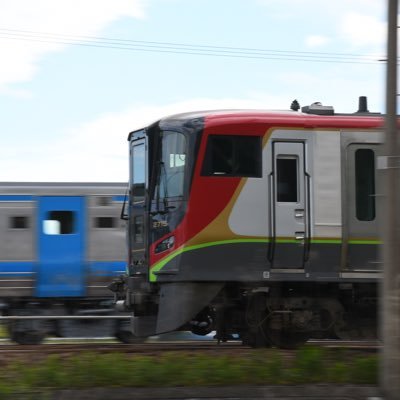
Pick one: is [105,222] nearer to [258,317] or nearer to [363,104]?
[258,317]

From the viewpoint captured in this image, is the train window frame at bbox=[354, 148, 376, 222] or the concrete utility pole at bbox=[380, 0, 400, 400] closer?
the concrete utility pole at bbox=[380, 0, 400, 400]

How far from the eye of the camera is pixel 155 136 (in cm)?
1121

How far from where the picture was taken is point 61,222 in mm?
16031

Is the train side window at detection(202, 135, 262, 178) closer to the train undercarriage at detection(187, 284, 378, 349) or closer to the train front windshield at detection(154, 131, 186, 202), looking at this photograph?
the train front windshield at detection(154, 131, 186, 202)

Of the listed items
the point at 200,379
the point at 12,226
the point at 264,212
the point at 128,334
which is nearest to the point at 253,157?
the point at 264,212

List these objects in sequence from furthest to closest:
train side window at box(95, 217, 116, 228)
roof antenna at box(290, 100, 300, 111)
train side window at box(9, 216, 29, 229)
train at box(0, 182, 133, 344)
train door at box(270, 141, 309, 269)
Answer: train side window at box(95, 217, 116, 228) → train side window at box(9, 216, 29, 229) → train at box(0, 182, 133, 344) → roof antenna at box(290, 100, 300, 111) → train door at box(270, 141, 309, 269)

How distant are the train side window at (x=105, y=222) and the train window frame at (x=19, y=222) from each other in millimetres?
1416

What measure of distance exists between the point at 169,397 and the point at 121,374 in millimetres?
577

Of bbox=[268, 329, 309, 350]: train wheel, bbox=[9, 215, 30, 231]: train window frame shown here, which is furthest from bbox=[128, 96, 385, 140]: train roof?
bbox=[9, 215, 30, 231]: train window frame

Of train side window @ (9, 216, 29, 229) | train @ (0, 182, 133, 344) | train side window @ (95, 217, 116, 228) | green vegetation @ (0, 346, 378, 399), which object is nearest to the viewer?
green vegetation @ (0, 346, 378, 399)

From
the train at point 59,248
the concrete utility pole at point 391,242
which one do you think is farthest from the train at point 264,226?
the train at point 59,248

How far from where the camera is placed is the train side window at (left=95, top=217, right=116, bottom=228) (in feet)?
52.7

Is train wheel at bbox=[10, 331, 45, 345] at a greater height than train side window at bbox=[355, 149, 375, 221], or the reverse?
train side window at bbox=[355, 149, 375, 221]

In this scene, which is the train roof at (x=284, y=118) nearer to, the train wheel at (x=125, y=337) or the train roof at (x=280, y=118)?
the train roof at (x=280, y=118)
